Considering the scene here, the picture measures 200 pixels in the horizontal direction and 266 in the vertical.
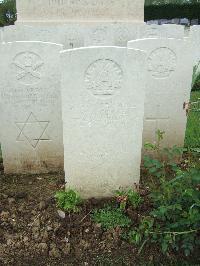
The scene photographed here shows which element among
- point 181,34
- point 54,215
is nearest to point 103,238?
point 54,215

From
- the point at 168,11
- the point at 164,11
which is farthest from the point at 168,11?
the point at 164,11

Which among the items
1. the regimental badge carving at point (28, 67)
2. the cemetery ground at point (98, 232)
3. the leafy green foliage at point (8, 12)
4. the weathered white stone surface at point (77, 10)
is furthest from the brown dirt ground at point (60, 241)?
the leafy green foliage at point (8, 12)

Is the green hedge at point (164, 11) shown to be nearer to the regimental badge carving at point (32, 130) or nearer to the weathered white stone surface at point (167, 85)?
the weathered white stone surface at point (167, 85)

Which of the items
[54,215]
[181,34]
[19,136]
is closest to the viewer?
[54,215]

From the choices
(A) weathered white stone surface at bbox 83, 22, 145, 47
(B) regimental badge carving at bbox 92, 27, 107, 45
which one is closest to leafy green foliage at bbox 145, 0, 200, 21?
(A) weathered white stone surface at bbox 83, 22, 145, 47

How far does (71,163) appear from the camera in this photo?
3400 millimetres

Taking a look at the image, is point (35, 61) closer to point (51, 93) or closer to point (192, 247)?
point (51, 93)

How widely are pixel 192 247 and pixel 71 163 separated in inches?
53.9

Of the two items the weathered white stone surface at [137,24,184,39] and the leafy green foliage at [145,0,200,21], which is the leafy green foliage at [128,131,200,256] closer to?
the weathered white stone surface at [137,24,184,39]

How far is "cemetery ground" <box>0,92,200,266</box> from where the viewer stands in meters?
2.86

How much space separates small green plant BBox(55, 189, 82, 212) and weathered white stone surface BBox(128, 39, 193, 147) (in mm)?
1535

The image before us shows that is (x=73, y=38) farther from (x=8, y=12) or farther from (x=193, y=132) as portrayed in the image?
(x=8, y=12)

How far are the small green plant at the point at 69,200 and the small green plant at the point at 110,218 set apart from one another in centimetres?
20

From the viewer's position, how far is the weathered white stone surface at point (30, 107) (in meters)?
3.80
